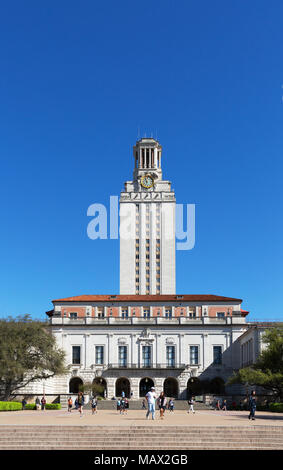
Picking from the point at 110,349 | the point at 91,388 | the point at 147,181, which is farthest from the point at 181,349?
the point at 147,181

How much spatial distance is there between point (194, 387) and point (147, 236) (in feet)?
181

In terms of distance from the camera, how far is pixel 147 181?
140 metres

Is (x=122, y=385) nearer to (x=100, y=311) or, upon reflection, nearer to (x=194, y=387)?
(x=194, y=387)

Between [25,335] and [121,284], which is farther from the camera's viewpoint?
[121,284]

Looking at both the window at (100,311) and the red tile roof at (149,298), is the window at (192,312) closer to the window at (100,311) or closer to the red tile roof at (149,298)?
the red tile roof at (149,298)

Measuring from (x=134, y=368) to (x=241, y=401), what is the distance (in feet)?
65.5

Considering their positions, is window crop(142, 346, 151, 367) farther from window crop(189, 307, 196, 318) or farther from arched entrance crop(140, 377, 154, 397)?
window crop(189, 307, 196, 318)

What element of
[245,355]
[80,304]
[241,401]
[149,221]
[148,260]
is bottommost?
[241,401]

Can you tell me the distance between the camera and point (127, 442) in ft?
80.2

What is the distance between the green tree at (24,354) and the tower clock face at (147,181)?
7610 cm

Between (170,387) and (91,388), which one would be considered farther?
(170,387)

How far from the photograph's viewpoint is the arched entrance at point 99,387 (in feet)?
255

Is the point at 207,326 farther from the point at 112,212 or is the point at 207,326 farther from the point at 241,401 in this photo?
the point at 112,212

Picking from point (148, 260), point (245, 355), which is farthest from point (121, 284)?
point (245, 355)
